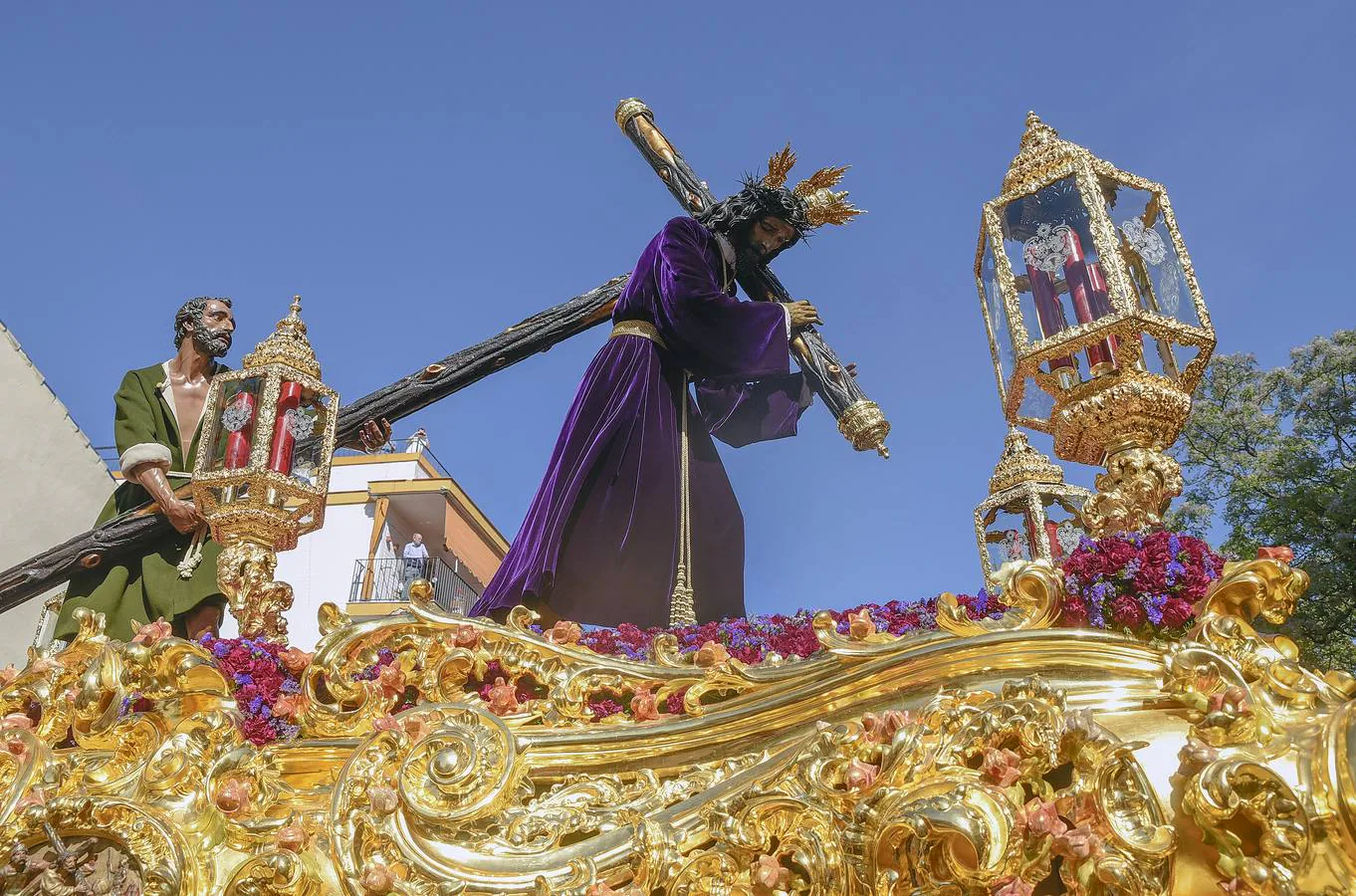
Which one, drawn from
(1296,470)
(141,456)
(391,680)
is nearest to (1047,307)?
(391,680)

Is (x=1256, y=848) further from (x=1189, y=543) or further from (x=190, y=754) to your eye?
(x=190, y=754)

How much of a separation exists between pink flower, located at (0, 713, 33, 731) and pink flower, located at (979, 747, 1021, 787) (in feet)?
6.56

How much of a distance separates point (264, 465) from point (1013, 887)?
8.78 feet

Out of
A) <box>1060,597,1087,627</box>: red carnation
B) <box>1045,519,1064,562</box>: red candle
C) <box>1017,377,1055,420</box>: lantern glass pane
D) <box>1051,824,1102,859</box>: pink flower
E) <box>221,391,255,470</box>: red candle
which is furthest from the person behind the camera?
<box>1045,519,1064,562</box>: red candle

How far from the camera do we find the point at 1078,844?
5.61 feet

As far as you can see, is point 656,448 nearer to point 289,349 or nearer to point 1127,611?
point 289,349

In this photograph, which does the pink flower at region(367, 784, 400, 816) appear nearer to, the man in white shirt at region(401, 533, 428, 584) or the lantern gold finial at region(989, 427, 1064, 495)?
the lantern gold finial at region(989, 427, 1064, 495)

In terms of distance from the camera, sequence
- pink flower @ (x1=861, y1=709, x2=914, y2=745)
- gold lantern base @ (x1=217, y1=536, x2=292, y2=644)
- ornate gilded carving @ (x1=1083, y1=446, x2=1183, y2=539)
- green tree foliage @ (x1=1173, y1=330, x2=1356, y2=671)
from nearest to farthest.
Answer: pink flower @ (x1=861, y1=709, x2=914, y2=745)
ornate gilded carving @ (x1=1083, y1=446, x2=1183, y2=539)
gold lantern base @ (x1=217, y1=536, x2=292, y2=644)
green tree foliage @ (x1=1173, y1=330, x2=1356, y2=671)

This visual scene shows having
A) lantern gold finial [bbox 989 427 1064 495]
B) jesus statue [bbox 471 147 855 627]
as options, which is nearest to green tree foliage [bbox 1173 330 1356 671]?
lantern gold finial [bbox 989 427 1064 495]

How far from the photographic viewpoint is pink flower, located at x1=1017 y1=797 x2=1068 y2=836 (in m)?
1.75

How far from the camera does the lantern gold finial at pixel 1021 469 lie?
19.2ft

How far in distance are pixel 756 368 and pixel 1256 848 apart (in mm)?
2597

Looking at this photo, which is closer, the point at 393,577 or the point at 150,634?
the point at 150,634

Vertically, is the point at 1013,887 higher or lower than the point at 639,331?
lower
